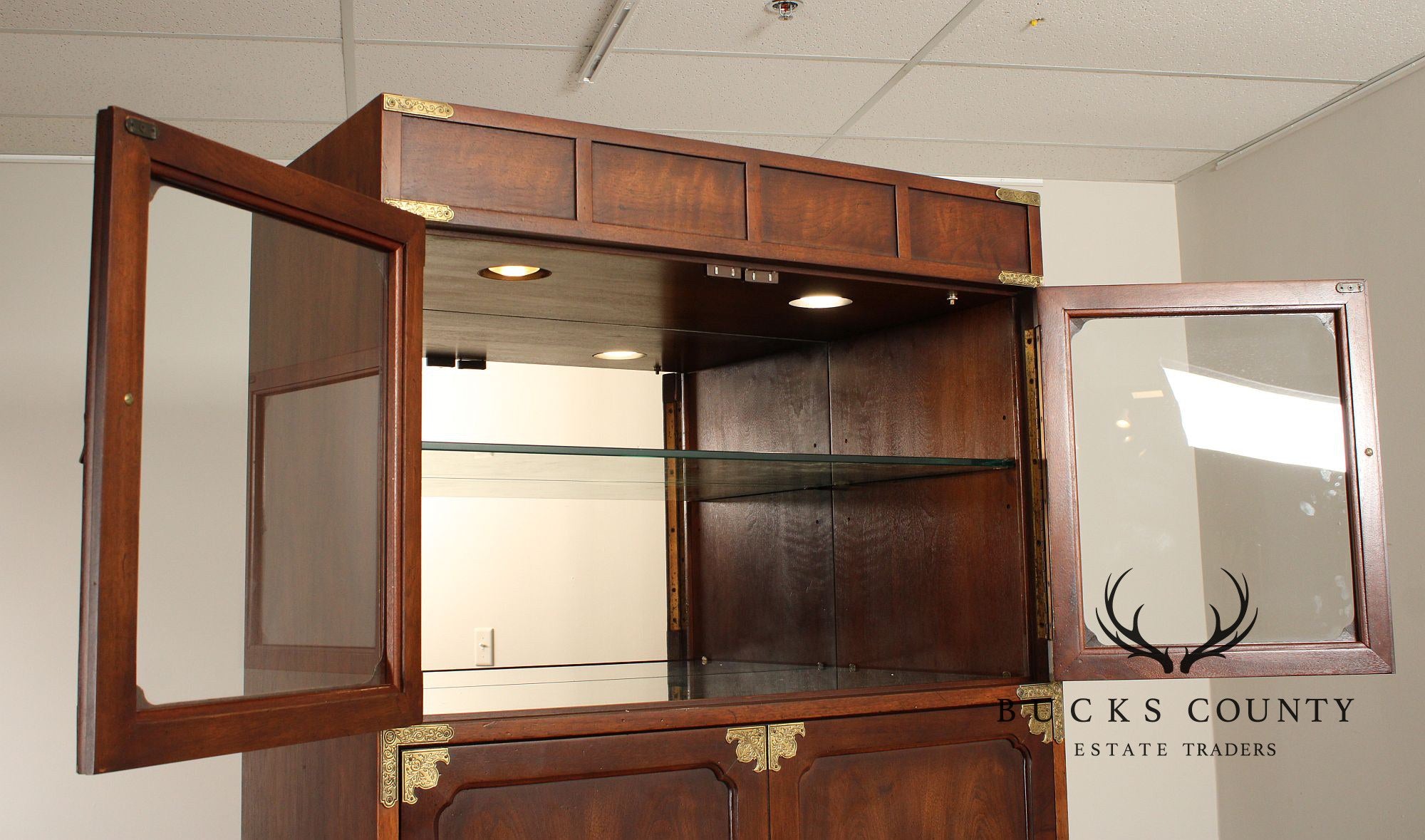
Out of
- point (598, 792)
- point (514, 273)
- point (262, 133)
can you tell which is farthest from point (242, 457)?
point (262, 133)

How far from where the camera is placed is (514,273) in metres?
2.32

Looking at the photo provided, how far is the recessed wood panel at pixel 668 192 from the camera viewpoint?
2160 millimetres

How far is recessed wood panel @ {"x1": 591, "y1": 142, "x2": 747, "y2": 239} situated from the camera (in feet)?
7.09

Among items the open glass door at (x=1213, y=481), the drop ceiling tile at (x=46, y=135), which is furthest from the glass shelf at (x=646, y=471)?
the drop ceiling tile at (x=46, y=135)

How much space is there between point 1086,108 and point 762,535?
1.60m

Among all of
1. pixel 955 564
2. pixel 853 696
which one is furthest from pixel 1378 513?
pixel 853 696

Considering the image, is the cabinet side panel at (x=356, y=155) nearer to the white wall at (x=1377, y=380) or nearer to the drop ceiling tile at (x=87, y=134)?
the drop ceiling tile at (x=87, y=134)

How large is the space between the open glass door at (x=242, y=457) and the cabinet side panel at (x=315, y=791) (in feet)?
0.77

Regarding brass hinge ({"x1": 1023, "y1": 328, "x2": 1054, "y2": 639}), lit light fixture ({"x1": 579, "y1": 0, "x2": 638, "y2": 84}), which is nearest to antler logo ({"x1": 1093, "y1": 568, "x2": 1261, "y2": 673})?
brass hinge ({"x1": 1023, "y1": 328, "x2": 1054, "y2": 639})

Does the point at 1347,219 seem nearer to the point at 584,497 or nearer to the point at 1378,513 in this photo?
the point at 1378,513

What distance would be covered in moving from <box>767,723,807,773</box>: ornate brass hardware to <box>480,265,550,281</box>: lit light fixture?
0.98 meters

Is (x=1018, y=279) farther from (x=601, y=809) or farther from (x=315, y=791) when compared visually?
(x=315, y=791)

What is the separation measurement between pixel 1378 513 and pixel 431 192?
6.55 ft

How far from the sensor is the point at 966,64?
3.16 meters
